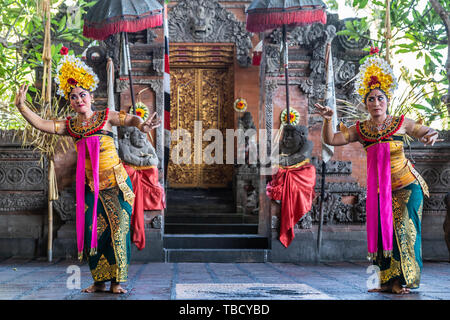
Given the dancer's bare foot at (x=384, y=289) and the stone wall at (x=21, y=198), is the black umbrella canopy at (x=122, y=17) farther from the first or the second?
the dancer's bare foot at (x=384, y=289)

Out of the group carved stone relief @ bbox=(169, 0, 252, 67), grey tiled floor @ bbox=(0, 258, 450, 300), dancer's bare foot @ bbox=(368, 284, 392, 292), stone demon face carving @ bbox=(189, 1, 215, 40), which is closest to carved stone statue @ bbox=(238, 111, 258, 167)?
carved stone relief @ bbox=(169, 0, 252, 67)

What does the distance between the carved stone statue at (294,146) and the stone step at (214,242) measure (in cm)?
113

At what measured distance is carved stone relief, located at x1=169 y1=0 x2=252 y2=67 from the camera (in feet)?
34.3

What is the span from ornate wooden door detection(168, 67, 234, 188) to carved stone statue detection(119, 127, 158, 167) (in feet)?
12.2

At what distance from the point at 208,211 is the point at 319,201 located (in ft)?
8.56

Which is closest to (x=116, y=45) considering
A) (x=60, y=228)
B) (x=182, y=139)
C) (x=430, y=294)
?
(x=60, y=228)

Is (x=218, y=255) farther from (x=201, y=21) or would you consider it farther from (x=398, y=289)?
(x=201, y=21)

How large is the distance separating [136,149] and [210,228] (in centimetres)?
199

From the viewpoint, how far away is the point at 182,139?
10977 millimetres

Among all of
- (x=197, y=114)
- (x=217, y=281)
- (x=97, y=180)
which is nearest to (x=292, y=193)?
(x=217, y=281)

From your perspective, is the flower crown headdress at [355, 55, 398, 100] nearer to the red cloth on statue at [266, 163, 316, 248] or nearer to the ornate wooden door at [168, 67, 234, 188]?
the red cloth on statue at [266, 163, 316, 248]

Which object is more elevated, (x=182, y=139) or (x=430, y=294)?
(x=182, y=139)

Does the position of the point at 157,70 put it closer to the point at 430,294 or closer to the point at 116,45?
the point at 116,45

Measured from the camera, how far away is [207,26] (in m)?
10.5
